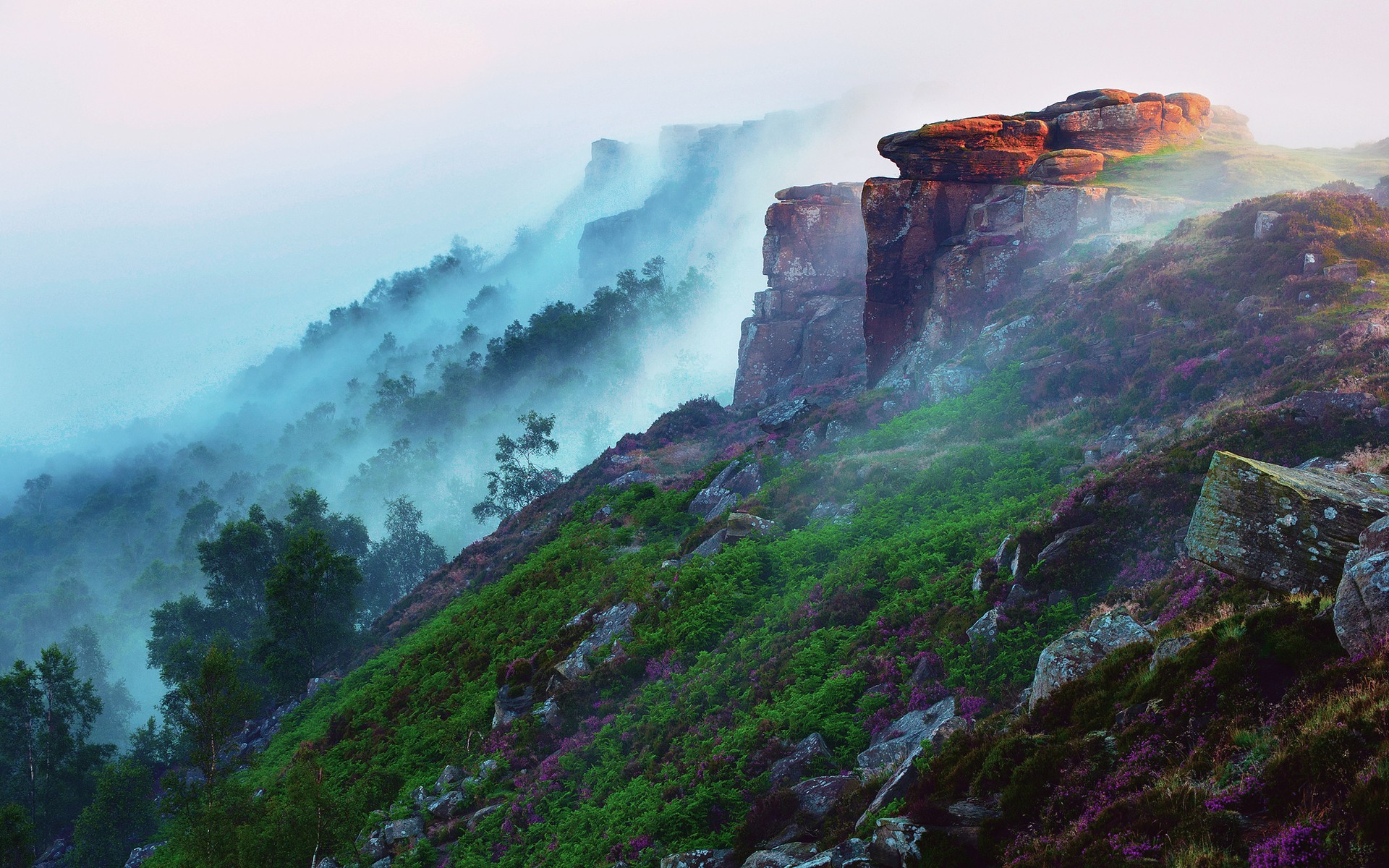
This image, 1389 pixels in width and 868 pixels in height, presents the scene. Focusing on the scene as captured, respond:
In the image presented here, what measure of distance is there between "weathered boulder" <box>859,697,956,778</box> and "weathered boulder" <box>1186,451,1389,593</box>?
14.6ft

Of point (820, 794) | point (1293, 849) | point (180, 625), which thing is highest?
point (1293, 849)

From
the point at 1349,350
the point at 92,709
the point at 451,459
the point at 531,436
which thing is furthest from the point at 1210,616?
the point at 451,459

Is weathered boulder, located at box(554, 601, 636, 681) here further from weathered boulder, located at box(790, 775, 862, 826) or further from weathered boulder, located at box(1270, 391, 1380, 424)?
weathered boulder, located at box(1270, 391, 1380, 424)

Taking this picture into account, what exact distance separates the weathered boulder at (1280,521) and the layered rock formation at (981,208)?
97.2 ft

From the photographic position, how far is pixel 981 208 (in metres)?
42.6

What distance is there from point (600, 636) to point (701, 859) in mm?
11572

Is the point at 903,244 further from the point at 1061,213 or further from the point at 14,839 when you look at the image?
the point at 14,839

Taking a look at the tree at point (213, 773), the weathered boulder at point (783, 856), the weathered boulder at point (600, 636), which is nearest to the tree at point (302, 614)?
the tree at point (213, 773)

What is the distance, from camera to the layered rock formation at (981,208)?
133 feet

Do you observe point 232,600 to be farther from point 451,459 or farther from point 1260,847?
point 1260,847

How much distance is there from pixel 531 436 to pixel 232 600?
28513 mm

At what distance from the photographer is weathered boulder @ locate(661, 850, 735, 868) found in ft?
36.8

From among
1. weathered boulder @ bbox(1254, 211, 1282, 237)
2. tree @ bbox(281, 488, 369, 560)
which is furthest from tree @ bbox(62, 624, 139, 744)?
weathered boulder @ bbox(1254, 211, 1282, 237)

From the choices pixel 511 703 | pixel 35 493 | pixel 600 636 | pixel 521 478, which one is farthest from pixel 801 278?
pixel 35 493
